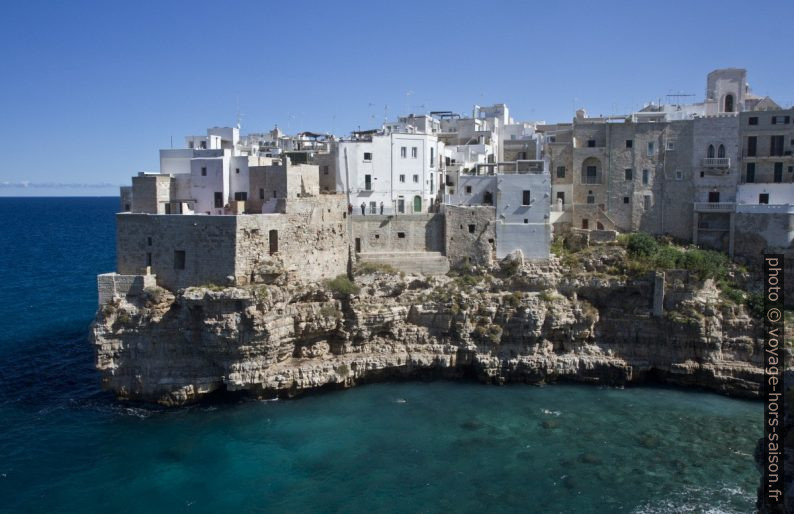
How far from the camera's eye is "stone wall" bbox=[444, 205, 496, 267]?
3950 centimetres

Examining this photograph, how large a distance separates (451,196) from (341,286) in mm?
10520

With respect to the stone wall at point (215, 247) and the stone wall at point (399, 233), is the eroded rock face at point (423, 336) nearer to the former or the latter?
the stone wall at point (215, 247)

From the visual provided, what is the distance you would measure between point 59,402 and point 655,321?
99.0 ft

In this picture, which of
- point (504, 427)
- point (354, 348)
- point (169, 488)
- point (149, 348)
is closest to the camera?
point (169, 488)

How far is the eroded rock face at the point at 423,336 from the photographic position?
3234cm

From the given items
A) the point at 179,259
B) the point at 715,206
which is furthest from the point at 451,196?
the point at 179,259

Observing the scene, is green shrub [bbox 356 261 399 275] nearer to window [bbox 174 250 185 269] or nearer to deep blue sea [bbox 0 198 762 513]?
deep blue sea [bbox 0 198 762 513]

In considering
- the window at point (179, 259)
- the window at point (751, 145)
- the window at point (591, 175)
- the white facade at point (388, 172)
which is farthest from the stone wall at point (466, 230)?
the window at point (751, 145)

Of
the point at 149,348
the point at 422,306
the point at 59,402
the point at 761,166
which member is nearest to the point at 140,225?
the point at 149,348

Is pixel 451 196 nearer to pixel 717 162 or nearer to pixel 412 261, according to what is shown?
pixel 412 261

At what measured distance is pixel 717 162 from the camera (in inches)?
1601

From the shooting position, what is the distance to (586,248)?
3997cm

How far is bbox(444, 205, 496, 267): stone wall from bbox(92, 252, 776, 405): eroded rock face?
1.72 meters

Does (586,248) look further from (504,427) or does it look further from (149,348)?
(149,348)
